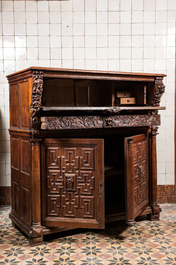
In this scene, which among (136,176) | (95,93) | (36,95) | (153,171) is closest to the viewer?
(36,95)

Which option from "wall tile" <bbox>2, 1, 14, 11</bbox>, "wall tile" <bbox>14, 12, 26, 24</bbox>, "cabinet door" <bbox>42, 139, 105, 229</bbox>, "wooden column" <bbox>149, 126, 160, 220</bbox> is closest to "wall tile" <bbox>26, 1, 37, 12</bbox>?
"wall tile" <bbox>14, 12, 26, 24</bbox>

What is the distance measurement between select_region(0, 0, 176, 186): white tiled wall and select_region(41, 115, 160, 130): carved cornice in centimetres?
129

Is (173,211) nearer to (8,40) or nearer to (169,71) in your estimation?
(169,71)

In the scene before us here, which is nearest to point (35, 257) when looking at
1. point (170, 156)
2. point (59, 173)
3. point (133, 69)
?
point (59, 173)

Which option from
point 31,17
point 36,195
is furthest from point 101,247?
point 31,17

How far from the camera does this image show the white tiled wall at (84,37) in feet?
14.4

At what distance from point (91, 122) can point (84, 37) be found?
1718 mm

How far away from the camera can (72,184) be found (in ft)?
10.7

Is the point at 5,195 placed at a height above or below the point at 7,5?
below

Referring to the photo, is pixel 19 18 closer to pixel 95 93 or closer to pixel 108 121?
pixel 95 93

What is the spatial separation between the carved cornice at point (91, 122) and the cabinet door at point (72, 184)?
0.17m

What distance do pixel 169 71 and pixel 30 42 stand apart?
2.08m

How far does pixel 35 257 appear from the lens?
297cm

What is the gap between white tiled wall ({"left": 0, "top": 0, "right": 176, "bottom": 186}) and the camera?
438 centimetres
